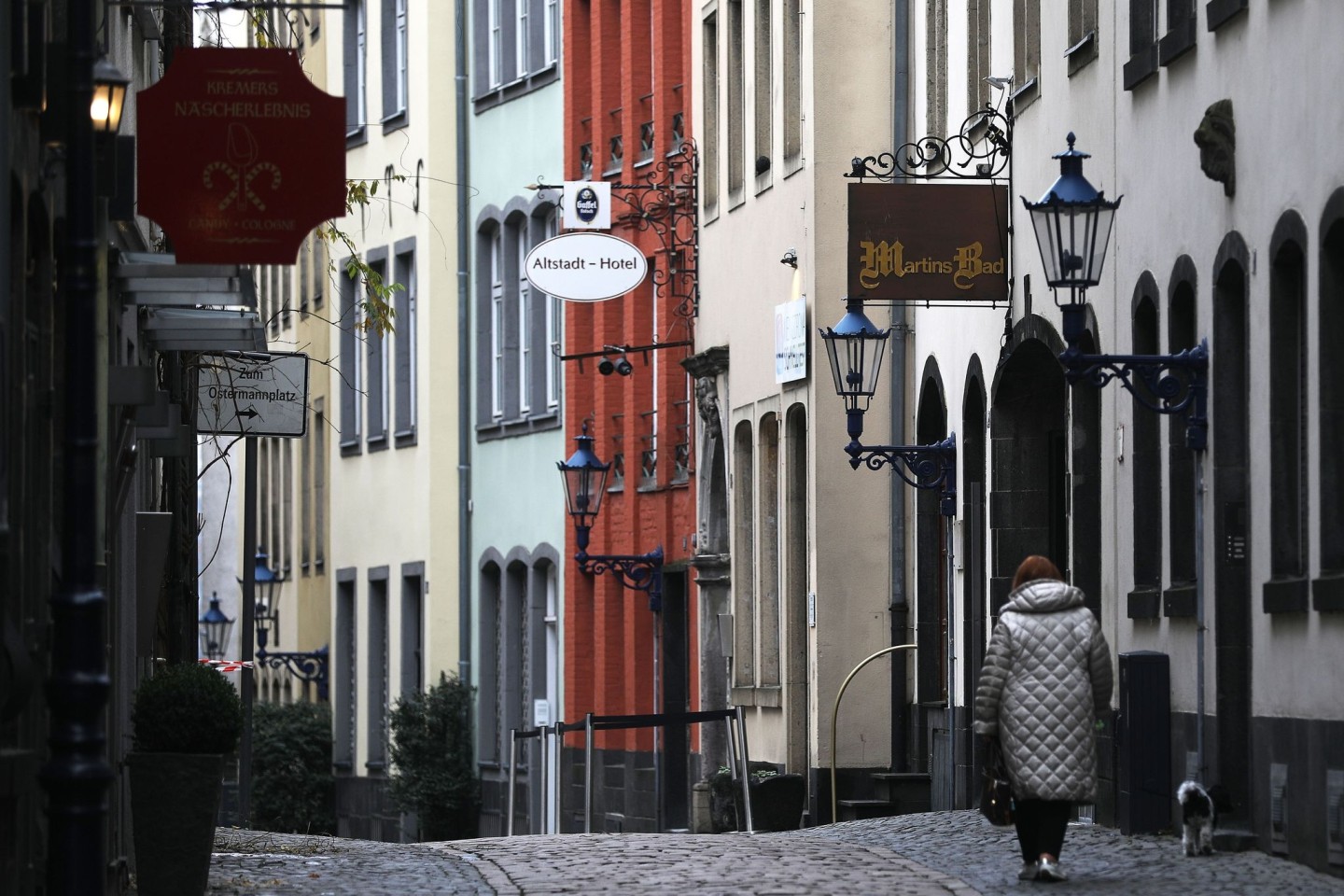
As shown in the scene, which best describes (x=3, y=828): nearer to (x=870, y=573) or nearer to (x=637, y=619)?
(x=870, y=573)

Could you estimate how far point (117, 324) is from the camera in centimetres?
1612

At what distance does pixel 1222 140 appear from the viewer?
16.9 metres

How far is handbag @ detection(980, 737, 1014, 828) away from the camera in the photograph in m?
15.0

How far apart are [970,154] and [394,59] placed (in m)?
21.4

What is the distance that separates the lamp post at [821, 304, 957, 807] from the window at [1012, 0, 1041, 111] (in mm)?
1906

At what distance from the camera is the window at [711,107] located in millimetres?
32250

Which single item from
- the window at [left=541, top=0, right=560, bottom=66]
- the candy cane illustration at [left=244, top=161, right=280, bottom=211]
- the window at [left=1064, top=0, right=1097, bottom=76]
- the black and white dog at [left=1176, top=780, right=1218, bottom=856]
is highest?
the window at [left=541, top=0, right=560, bottom=66]

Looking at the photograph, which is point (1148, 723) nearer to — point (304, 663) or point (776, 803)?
point (776, 803)

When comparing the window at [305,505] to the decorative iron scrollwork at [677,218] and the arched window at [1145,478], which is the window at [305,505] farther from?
the arched window at [1145,478]

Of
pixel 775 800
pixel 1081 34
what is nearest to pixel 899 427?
pixel 775 800

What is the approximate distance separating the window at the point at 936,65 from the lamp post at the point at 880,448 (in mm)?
2145

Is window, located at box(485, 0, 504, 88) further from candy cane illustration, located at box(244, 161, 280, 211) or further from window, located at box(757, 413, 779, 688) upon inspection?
candy cane illustration, located at box(244, 161, 280, 211)

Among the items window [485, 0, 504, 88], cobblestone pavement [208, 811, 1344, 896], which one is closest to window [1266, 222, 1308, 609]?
cobblestone pavement [208, 811, 1344, 896]

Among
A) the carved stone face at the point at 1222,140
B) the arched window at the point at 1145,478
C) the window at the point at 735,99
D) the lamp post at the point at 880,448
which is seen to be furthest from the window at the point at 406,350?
the carved stone face at the point at 1222,140
